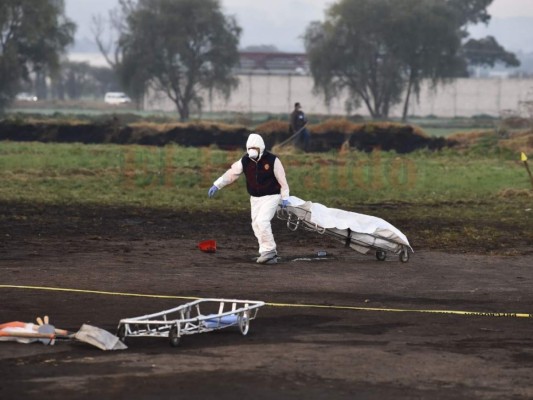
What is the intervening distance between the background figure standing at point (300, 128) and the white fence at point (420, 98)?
5206cm

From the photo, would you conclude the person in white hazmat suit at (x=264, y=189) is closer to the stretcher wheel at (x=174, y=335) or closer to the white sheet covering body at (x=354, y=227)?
the white sheet covering body at (x=354, y=227)

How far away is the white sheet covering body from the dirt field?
333mm

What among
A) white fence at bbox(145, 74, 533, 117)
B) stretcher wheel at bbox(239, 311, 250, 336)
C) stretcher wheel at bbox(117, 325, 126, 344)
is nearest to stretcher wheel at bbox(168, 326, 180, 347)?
stretcher wheel at bbox(117, 325, 126, 344)

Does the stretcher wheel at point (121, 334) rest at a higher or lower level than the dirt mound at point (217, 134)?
higher

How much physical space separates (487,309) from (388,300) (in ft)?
3.90

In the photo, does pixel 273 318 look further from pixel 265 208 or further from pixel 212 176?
pixel 212 176

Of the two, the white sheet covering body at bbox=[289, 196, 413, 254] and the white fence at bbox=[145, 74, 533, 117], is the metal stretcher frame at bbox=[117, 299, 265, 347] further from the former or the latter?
the white fence at bbox=[145, 74, 533, 117]

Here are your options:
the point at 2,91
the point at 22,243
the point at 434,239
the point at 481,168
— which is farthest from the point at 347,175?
the point at 2,91

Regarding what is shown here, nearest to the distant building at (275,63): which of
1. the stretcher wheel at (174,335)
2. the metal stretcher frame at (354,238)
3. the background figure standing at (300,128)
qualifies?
the background figure standing at (300,128)

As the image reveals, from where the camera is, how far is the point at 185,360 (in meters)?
10.9

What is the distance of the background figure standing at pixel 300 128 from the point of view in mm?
44656

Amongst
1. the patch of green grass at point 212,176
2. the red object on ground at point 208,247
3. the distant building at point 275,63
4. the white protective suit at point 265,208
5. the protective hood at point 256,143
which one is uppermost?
the distant building at point 275,63

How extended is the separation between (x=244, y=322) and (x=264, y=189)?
233 inches

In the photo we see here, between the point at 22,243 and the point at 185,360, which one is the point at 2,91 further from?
the point at 185,360
